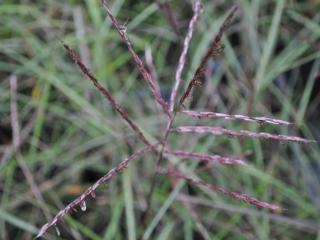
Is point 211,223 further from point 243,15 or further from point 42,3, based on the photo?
point 42,3

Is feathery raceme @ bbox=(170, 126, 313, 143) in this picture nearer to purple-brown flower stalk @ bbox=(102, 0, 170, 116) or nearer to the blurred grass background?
purple-brown flower stalk @ bbox=(102, 0, 170, 116)

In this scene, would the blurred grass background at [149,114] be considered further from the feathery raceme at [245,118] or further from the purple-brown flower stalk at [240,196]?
the feathery raceme at [245,118]

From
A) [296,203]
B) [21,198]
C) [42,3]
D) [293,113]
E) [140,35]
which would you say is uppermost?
[42,3]

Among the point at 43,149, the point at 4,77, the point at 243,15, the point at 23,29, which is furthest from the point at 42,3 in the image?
the point at 243,15

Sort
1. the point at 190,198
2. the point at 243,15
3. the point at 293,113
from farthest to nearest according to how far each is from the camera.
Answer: the point at 243,15 < the point at 293,113 < the point at 190,198

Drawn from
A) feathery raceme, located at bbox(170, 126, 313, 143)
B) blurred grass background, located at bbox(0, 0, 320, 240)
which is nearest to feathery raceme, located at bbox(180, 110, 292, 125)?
feathery raceme, located at bbox(170, 126, 313, 143)

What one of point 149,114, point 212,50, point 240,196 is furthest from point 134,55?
point 149,114

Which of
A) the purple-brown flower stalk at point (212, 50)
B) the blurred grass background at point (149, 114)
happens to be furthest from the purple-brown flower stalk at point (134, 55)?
the blurred grass background at point (149, 114)

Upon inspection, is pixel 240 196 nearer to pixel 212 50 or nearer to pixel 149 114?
pixel 212 50

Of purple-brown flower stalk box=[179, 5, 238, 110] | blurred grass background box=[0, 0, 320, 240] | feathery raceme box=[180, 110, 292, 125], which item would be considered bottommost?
blurred grass background box=[0, 0, 320, 240]
